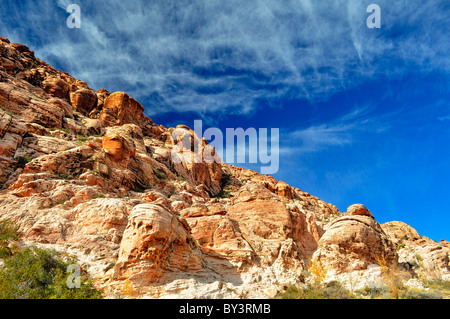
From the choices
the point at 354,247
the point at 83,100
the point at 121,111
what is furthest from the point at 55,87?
the point at 354,247

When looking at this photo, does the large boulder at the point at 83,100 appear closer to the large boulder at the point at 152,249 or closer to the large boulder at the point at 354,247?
the large boulder at the point at 152,249

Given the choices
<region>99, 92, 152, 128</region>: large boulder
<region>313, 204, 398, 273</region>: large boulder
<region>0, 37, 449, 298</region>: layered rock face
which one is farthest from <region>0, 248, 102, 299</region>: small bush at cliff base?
<region>99, 92, 152, 128</region>: large boulder

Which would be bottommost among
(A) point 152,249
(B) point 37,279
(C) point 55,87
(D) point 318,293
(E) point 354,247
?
(D) point 318,293

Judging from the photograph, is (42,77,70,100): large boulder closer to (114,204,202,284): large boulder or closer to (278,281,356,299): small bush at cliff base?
(114,204,202,284): large boulder

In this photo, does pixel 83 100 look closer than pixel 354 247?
No

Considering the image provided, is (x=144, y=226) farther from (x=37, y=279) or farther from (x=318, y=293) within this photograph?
(x=318, y=293)

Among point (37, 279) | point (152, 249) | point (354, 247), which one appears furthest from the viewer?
point (354, 247)

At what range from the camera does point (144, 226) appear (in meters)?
11.9

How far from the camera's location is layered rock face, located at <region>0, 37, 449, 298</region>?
11.9 meters

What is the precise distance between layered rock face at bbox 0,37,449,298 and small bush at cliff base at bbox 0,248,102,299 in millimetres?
913

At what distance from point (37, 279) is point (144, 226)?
4.59 m

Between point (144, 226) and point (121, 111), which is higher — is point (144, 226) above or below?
below
